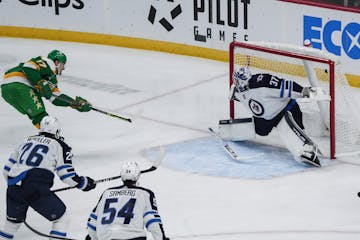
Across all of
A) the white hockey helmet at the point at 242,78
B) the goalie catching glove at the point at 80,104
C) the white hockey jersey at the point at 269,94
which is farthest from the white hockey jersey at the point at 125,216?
the white hockey helmet at the point at 242,78

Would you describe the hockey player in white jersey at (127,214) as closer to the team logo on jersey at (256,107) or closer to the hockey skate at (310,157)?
the hockey skate at (310,157)

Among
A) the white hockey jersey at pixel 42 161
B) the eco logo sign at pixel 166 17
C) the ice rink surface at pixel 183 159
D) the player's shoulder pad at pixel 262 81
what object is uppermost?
Result: the white hockey jersey at pixel 42 161

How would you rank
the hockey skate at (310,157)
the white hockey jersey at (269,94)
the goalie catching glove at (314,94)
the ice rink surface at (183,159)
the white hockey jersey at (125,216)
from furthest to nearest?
the white hockey jersey at (269,94), the goalie catching glove at (314,94), the hockey skate at (310,157), the ice rink surface at (183,159), the white hockey jersey at (125,216)

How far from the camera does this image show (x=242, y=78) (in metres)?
9.27

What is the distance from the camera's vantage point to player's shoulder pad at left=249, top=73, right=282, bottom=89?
9.10m

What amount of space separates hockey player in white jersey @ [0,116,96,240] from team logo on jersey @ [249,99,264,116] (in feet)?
8.60

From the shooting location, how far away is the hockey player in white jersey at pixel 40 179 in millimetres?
6867

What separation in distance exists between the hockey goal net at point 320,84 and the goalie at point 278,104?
0.14 m

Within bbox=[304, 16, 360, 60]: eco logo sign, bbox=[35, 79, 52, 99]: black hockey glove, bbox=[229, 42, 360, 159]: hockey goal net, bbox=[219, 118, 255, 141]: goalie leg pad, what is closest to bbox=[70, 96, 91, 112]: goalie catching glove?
bbox=[35, 79, 52, 99]: black hockey glove

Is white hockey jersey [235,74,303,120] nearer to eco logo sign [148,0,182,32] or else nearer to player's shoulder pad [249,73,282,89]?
player's shoulder pad [249,73,282,89]

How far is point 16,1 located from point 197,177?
17.6 feet

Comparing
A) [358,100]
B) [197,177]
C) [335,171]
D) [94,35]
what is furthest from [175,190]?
[94,35]

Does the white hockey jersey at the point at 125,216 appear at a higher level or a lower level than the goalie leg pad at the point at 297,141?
higher

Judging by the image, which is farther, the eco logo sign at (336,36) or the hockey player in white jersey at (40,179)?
the eco logo sign at (336,36)
